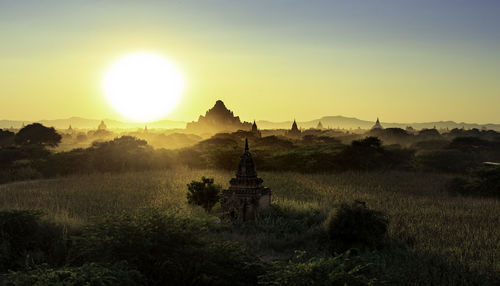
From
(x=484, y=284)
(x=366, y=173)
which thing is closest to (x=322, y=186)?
(x=366, y=173)

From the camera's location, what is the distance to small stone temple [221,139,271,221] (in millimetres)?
17422

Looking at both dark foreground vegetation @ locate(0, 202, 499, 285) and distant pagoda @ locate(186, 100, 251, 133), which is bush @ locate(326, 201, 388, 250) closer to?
dark foreground vegetation @ locate(0, 202, 499, 285)

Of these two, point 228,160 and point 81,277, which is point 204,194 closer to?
point 81,277

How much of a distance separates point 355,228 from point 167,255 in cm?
780

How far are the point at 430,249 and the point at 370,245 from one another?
2.14m

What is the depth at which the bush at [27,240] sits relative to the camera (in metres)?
11.4

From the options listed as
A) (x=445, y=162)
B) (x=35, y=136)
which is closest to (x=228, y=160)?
(x=445, y=162)

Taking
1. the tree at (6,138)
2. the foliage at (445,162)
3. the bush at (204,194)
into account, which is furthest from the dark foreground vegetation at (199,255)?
the tree at (6,138)

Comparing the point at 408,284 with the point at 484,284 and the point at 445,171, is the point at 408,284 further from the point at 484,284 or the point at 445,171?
the point at 445,171

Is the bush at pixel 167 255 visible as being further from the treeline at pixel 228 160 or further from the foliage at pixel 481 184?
the treeline at pixel 228 160

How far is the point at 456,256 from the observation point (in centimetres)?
1265

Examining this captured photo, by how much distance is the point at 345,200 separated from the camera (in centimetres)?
2309

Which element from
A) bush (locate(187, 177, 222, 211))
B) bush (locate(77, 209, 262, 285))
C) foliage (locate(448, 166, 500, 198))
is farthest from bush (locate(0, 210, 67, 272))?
foliage (locate(448, 166, 500, 198))

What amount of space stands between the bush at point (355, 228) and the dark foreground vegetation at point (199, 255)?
0.12 ft
